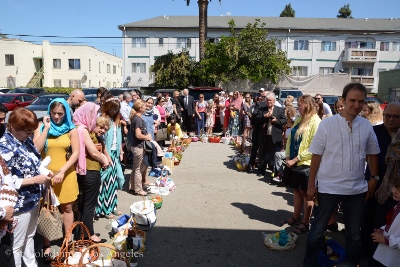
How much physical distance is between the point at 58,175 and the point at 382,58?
151 ft

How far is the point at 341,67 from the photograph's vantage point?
40.8 m

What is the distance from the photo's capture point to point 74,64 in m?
43.8

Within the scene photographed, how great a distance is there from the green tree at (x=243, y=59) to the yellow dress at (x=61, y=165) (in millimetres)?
23670

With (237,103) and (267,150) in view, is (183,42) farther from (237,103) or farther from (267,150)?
(267,150)

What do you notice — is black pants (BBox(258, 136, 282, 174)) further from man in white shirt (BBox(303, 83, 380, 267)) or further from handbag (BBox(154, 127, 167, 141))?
man in white shirt (BBox(303, 83, 380, 267))

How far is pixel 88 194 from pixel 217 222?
6.66ft

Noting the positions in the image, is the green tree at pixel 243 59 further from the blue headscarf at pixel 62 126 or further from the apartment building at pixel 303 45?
the blue headscarf at pixel 62 126

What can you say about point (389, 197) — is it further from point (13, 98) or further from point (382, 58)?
point (382, 58)

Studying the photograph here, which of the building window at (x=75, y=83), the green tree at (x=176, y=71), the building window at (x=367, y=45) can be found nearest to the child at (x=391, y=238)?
the green tree at (x=176, y=71)

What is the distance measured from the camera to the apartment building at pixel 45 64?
137 ft

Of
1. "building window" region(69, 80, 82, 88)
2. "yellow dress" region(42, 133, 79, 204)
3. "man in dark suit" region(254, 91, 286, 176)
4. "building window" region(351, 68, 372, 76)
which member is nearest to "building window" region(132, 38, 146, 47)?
"building window" region(69, 80, 82, 88)

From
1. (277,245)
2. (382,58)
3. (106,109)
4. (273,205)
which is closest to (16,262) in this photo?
(106,109)

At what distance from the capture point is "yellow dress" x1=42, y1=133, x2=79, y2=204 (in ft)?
12.4

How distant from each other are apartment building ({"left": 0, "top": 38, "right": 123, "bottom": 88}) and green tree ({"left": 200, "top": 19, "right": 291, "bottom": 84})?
23.1 m
